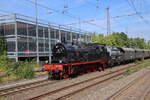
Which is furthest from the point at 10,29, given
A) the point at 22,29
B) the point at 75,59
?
the point at 75,59

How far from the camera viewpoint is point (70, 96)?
10.1m

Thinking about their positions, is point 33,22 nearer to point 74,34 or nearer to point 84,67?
point 74,34

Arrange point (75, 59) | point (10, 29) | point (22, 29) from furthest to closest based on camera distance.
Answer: point (22, 29), point (10, 29), point (75, 59)

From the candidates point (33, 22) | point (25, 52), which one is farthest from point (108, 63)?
point (33, 22)

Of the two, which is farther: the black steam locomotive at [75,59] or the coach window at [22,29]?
the coach window at [22,29]

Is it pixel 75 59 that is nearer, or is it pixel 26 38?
pixel 75 59

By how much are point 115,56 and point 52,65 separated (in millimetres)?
15971

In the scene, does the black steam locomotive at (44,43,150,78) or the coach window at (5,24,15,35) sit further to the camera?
the coach window at (5,24,15,35)

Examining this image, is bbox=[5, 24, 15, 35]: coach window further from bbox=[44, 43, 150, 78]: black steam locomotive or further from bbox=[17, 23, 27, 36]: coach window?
bbox=[44, 43, 150, 78]: black steam locomotive

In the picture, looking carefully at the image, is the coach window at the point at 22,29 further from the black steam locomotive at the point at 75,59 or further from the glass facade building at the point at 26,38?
the black steam locomotive at the point at 75,59

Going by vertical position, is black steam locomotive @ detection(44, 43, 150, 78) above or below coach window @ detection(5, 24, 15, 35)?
below

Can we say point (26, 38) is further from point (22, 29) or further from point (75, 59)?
point (75, 59)

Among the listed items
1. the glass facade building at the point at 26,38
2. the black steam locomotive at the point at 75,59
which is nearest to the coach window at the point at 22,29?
the glass facade building at the point at 26,38

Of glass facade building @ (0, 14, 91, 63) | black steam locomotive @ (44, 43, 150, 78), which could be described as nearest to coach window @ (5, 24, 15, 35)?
glass facade building @ (0, 14, 91, 63)
